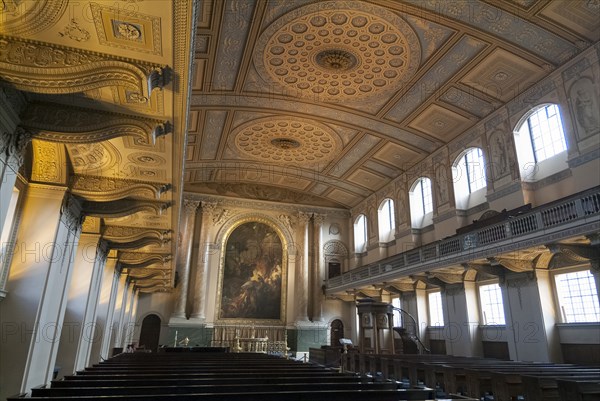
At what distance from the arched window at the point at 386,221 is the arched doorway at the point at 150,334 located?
1410 centimetres

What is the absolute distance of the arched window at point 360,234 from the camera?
25.6 m

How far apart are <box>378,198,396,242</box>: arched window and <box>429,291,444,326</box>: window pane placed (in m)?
4.68

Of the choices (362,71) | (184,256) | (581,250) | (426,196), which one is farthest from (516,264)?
(184,256)

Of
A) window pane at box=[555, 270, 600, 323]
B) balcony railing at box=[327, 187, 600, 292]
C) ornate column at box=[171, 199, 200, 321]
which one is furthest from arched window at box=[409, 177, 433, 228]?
ornate column at box=[171, 199, 200, 321]

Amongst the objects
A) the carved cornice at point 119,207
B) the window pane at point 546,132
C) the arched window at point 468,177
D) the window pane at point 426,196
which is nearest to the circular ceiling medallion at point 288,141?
the window pane at point 426,196

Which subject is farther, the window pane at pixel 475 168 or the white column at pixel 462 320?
the window pane at pixel 475 168

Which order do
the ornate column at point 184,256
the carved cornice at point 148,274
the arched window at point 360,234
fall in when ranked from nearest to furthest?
the carved cornice at point 148,274 → the ornate column at point 184,256 → the arched window at point 360,234

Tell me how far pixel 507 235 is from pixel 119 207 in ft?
35.0

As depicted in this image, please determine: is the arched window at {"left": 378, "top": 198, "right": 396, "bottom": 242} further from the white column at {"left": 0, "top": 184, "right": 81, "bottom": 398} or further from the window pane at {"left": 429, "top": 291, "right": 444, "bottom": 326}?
the white column at {"left": 0, "top": 184, "right": 81, "bottom": 398}

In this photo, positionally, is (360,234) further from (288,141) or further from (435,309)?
(288,141)

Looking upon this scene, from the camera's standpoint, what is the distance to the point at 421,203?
2002 centimetres

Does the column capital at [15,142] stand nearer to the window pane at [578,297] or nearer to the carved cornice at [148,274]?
the carved cornice at [148,274]

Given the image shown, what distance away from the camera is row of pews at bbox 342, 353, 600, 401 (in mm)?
5153

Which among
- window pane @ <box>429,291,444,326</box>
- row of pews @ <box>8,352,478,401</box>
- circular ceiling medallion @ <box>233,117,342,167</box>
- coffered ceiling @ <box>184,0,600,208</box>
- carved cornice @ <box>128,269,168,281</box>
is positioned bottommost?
row of pews @ <box>8,352,478,401</box>
